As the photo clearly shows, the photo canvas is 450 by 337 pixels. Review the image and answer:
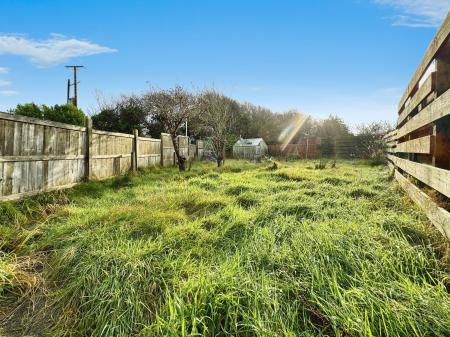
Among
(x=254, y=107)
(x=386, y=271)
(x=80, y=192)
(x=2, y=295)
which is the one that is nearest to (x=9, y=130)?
(x=80, y=192)

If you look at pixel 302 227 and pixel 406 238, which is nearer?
pixel 406 238

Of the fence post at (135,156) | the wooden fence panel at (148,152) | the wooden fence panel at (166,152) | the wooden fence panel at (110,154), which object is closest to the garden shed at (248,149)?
the wooden fence panel at (166,152)

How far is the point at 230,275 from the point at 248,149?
24.5 m

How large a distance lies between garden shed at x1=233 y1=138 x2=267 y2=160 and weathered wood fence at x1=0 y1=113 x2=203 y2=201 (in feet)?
54.0

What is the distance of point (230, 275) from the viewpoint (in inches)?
80.0

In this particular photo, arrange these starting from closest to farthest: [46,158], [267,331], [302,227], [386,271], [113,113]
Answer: [267,331] → [386,271] → [302,227] → [46,158] → [113,113]

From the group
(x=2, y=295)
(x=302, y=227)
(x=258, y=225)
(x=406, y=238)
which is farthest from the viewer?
Answer: (x=258, y=225)

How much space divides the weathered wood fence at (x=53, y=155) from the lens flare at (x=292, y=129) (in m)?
23.2

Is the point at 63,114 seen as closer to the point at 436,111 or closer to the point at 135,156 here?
the point at 135,156

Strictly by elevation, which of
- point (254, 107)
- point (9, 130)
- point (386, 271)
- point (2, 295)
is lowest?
point (2, 295)

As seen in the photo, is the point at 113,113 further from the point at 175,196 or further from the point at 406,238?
the point at 406,238

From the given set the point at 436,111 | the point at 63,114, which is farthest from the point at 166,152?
the point at 436,111

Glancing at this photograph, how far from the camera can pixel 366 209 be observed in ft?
12.2

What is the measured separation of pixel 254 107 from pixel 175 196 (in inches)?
1219
